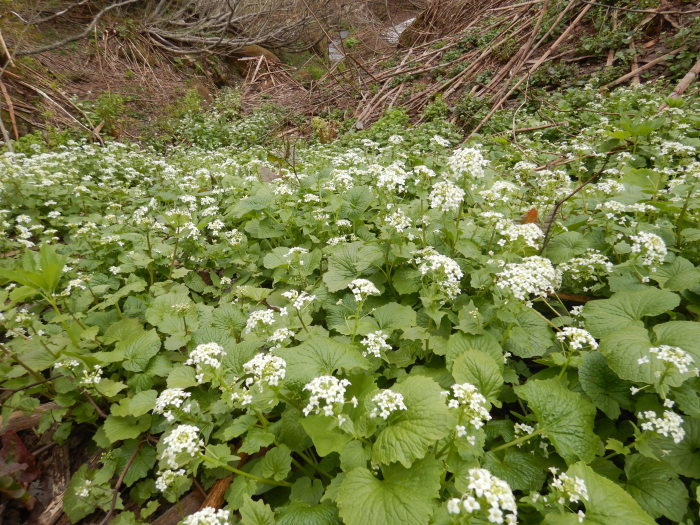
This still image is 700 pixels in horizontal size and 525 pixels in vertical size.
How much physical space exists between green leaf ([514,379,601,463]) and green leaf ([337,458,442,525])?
718mm

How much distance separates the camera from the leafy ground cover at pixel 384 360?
5.50ft

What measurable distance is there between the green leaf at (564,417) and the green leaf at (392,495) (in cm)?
72

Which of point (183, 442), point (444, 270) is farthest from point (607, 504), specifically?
point (183, 442)

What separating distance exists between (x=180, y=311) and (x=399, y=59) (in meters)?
14.0

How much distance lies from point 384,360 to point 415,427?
2.96ft

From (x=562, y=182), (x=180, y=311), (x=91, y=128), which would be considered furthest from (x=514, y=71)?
(x=91, y=128)

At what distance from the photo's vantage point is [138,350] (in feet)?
8.55

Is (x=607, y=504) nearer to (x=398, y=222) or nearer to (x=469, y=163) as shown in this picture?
(x=398, y=222)

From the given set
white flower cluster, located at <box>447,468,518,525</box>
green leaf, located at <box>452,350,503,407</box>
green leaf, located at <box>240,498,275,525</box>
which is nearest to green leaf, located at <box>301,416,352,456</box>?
green leaf, located at <box>240,498,275,525</box>

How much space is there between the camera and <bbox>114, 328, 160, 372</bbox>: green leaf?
101 inches

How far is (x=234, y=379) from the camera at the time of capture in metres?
2.17

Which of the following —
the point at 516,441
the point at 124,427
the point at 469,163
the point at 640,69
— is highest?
the point at 640,69

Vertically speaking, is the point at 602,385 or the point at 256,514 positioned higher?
the point at 602,385

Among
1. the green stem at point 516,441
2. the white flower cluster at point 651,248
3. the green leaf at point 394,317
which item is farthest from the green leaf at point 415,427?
the white flower cluster at point 651,248
